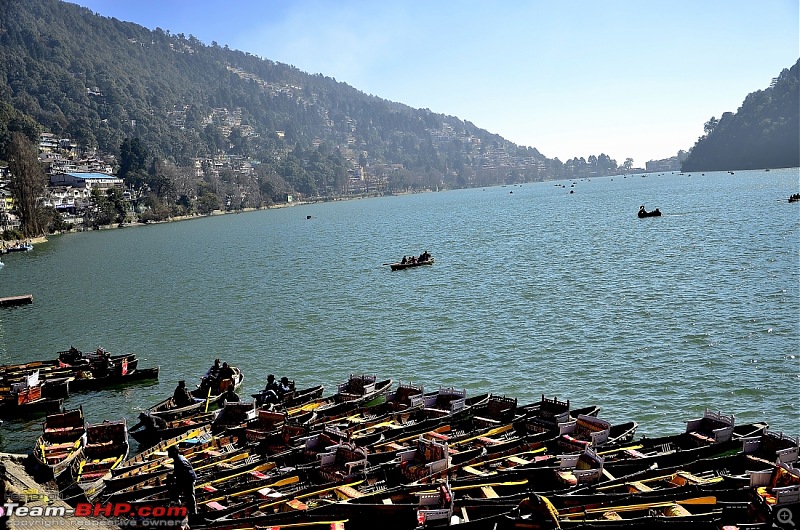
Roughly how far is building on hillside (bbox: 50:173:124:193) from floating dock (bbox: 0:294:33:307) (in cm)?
11898

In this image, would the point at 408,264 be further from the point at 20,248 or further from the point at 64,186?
the point at 64,186

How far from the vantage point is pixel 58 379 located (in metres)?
32.0

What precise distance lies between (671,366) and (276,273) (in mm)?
48394

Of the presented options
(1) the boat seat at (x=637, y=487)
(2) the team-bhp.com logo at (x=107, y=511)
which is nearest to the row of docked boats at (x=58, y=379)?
(2) the team-bhp.com logo at (x=107, y=511)

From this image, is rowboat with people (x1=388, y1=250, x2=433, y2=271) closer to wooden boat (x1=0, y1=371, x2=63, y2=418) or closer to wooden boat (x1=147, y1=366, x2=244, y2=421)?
wooden boat (x1=147, y1=366, x2=244, y2=421)

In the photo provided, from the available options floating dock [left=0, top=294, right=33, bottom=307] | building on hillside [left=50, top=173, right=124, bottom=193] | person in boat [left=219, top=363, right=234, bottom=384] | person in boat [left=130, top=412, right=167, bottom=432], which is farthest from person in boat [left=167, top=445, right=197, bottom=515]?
building on hillside [left=50, top=173, right=124, bottom=193]

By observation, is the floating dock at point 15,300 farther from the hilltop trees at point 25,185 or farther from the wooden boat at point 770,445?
the hilltop trees at point 25,185

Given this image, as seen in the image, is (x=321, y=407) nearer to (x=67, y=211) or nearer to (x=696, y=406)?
(x=696, y=406)

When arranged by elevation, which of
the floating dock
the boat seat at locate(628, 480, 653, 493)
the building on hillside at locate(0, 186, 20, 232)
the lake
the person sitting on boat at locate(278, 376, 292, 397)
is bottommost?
the lake

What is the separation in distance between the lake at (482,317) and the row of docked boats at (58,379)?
75cm

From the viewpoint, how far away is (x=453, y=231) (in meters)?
114

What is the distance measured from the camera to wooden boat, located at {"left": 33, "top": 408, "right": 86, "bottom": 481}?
819 inches

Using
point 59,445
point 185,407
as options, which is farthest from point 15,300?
point 59,445

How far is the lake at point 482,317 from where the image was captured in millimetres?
29922
